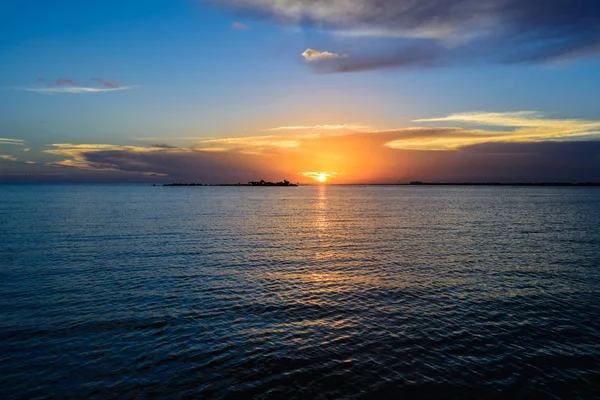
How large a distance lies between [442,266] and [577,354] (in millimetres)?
21117

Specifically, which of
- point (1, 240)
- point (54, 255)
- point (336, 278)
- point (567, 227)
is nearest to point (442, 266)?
Result: point (336, 278)

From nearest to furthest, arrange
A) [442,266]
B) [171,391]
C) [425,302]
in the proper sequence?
[171,391] → [425,302] → [442,266]

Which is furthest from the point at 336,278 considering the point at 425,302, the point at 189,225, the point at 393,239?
the point at 189,225

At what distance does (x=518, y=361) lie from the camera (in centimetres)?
1928

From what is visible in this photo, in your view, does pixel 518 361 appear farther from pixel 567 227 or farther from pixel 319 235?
pixel 567 227

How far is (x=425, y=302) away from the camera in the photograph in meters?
28.5

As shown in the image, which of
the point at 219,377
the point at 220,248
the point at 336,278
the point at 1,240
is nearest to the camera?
the point at 219,377

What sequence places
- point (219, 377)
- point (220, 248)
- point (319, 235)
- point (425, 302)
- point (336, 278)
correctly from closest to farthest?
point (219, 377), point (425, 302), point (336, 278), point (220, 248), point (319, 235)

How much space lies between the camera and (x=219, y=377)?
17656mm

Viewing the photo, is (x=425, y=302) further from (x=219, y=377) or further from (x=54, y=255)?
(x=54, y=255)

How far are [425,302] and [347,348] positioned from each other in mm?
10586

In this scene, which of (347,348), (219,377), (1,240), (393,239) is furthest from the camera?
(393,239)

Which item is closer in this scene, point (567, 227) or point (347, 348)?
point (347, 348)

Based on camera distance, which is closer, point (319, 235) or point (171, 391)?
point (171, 391)
